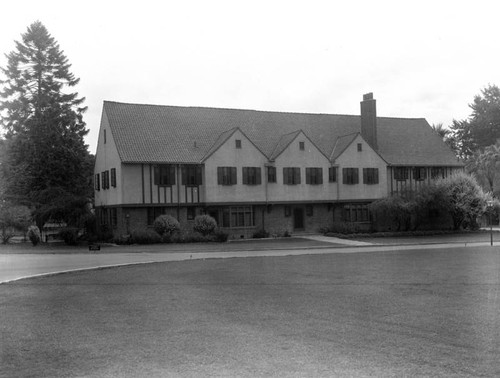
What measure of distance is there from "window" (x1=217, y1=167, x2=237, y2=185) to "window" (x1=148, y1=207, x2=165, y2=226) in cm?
450

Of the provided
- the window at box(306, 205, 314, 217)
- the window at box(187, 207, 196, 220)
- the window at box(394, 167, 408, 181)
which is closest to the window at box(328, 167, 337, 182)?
the window at box(306, 205, 314, 217)

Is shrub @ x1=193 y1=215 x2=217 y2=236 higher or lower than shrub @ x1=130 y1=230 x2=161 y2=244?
above

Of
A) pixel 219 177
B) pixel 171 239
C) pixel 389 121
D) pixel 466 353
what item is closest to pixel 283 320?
pixel 466 353

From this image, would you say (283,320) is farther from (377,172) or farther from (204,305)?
(377,172)

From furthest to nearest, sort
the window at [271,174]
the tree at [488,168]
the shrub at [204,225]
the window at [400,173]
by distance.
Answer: the tree at [488,168], the window at [400,173], the window at [271,174], the shrub at [204,225]

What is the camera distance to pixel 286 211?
44750 millimetres

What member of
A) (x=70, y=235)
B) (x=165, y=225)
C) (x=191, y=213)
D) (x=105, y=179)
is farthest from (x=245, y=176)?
(x=70, y=235)

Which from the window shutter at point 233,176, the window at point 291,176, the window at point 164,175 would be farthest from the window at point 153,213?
the window at point 291,176

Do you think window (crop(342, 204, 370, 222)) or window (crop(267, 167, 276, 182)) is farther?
window (crop(342, 204, 370, 222))

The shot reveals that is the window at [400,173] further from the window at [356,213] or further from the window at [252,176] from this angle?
the window at [252,176]

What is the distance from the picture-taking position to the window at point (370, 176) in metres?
46.8

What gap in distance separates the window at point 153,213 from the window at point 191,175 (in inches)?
95.7

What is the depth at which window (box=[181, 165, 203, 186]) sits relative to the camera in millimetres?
41062

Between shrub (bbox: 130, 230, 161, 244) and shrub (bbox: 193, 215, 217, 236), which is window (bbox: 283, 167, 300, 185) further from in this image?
shrub (bbox: 130, 230, 161, 244)
